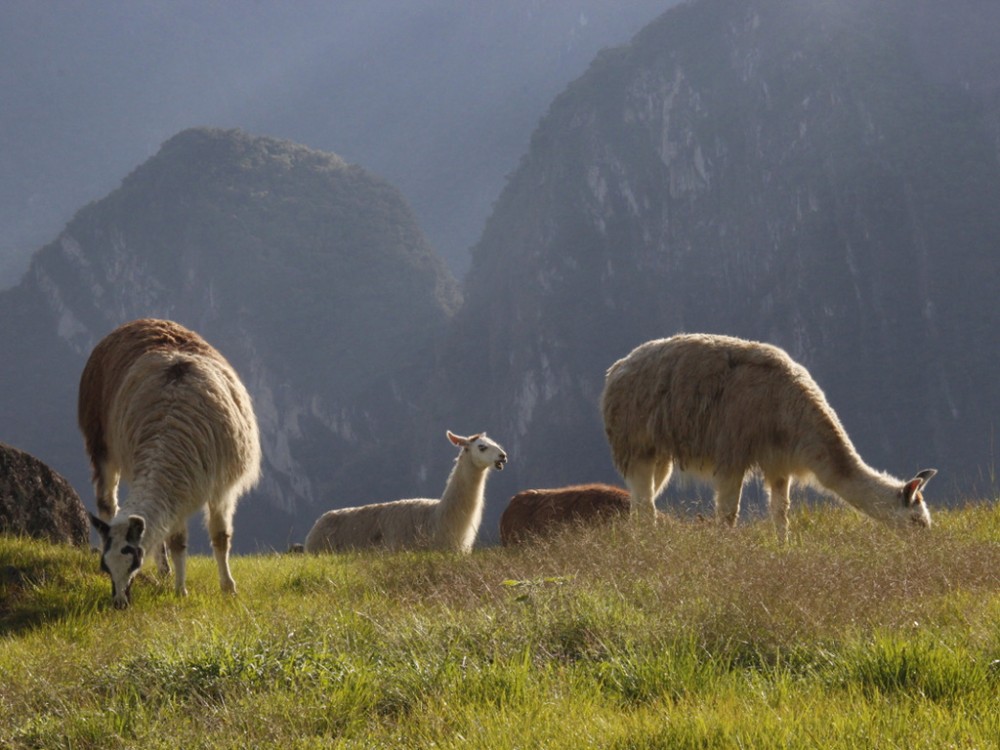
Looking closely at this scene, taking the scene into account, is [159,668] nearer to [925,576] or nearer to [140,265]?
→ [925,576]

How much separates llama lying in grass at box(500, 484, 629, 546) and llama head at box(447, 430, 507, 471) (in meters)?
0.45

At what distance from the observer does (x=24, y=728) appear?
3.53m

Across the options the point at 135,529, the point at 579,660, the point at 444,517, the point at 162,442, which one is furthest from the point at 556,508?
the point at 579,660

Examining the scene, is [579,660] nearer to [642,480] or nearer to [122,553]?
[122,553]

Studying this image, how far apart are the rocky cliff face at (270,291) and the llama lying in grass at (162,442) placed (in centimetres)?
13341

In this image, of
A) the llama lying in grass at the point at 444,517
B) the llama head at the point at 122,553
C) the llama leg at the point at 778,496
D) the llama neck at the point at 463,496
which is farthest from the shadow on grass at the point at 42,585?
the llama leg at the point at 778,496

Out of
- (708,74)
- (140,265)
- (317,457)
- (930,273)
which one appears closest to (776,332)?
(930,273)

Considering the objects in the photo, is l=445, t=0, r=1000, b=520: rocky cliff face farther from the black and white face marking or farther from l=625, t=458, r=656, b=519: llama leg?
l=625, t=458, r=656, b=519: llama leg

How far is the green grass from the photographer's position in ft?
9.68

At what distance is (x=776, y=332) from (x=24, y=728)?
120160 millimetres

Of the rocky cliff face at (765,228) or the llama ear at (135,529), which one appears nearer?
the llama ear at (135,529)

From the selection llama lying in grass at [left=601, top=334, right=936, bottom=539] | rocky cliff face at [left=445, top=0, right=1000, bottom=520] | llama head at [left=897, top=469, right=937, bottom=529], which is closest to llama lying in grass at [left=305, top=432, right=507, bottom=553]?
llama lying in grass at [left=601, top=334, right=936, bottom=539]

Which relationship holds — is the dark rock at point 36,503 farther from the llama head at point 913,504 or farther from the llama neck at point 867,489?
the llama head at point 913,504

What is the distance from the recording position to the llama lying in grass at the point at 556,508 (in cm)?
946
